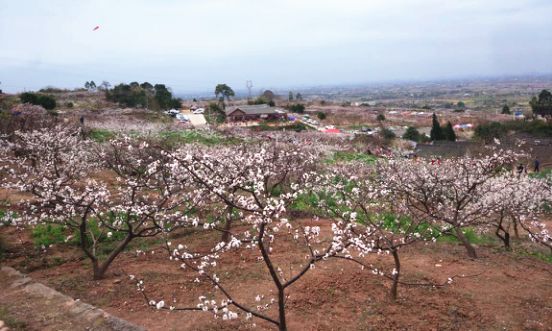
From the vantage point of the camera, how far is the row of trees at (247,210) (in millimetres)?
6039

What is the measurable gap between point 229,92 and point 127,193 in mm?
67365

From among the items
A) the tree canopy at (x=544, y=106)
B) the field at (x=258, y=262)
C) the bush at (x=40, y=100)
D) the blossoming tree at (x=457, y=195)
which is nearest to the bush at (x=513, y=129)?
the tree canopy at (x=544, y=106)

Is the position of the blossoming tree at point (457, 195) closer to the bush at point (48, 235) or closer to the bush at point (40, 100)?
the bush at point (48, 235)

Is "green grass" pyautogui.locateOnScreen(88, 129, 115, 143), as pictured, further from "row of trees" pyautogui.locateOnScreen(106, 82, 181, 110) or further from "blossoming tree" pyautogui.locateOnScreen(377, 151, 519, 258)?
"row of trees" pyautogui.locateOnScreen(106, 82, 181, 110)

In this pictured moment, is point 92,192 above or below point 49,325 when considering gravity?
above

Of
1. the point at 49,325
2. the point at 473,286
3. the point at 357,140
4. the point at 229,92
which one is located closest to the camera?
the point at 49,325

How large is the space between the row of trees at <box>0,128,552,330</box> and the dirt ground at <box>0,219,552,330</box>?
23cm

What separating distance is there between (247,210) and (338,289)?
9.56ft

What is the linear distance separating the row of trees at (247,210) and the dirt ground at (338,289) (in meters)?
0.23

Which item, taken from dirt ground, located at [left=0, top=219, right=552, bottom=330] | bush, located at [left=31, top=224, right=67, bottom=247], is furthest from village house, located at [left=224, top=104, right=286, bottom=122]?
dirt ground, located at [left=0, top=219, right=552, bottom=330]

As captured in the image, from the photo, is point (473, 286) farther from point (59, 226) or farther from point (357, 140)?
point (357, 140)

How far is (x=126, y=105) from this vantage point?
183 ft

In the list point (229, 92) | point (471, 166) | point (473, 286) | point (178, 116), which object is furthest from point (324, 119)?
point (473, 286)

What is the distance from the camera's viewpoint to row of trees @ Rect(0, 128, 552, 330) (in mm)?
6039
